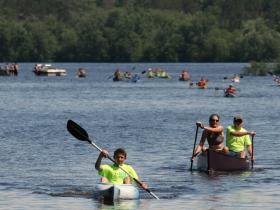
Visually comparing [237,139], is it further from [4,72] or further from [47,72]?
[4,72]

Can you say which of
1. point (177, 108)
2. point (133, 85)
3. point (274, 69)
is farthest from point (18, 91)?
point (274, 69)

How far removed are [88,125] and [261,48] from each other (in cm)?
13319

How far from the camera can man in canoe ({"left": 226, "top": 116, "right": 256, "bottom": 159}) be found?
129 ft

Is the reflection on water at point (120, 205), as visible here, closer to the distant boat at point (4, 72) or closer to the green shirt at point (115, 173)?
the green shirt at point (115, 173)

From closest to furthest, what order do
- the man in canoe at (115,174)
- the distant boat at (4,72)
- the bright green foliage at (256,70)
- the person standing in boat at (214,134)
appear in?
the man in canoe at (115,174) < the person standing in boat at (214,134) < the bright green foliage at (256,70) < the distant boat at (4,72)

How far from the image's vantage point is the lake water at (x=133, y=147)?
34.4 metres

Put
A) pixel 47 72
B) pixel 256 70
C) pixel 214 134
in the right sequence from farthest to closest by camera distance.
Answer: pixel 47 72, pixel 256 70, pixel 214 134

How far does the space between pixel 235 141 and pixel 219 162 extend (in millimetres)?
817

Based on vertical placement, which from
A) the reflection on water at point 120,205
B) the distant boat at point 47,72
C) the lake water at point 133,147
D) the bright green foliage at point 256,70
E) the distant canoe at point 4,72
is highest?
the reflection on water at point 120,205

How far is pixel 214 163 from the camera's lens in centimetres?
3956

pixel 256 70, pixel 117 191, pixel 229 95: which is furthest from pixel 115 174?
pixel 256 70

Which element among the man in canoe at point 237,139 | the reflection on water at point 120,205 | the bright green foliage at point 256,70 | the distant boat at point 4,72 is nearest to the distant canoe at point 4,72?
the distant boat at point 4,72

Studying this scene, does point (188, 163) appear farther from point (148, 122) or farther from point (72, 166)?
point (148, 122)

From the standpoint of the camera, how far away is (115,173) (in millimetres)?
32812
